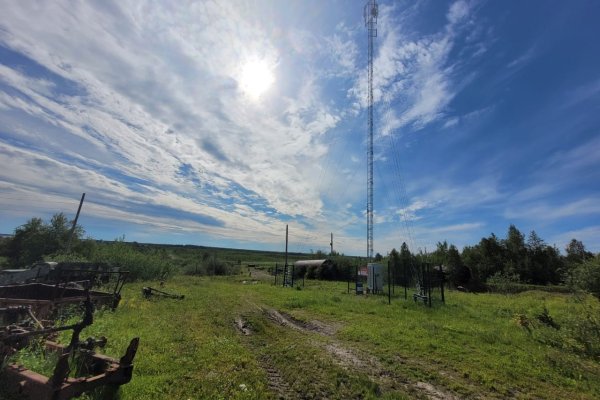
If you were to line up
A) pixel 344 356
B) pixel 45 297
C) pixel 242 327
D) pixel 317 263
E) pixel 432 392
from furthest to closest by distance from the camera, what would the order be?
1. pixel 317 263
2. pixel 242 327
3. pixel 45 297
4. pixel 344 356
5. pixel 432 392

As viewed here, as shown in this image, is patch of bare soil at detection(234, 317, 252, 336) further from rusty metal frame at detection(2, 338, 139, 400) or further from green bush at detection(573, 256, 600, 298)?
green bush at detection(573, 256, 600, 298)

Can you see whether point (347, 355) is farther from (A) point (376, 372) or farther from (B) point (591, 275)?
(B) point (591, 275)

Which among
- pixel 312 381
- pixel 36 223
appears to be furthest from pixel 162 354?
pixel 36 223

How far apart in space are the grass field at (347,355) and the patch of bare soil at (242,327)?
1.9 inches

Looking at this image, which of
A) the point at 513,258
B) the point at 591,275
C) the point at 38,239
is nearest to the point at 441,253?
the point at 513,258

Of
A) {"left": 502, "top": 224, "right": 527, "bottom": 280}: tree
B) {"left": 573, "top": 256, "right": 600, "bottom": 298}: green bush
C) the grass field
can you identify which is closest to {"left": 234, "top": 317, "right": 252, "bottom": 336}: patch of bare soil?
the grass field

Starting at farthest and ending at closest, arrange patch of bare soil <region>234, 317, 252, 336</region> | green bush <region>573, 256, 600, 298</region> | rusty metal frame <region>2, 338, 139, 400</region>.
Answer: green bush <region>573, 256, 600, 298</region> → patch of bare soil <region>234, 317, 252, 336</region> → rusty metal frame <region>2, 338, 139, 400</region>

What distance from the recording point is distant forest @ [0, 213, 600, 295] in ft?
96.1

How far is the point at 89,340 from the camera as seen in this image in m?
4.95

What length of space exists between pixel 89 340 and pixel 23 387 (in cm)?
114

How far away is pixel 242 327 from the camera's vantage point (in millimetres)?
11188

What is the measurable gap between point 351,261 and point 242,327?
41.0 metres

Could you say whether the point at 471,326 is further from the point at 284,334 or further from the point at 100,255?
the point at 100,255

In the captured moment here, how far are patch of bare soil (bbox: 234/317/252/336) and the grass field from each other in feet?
0.16
